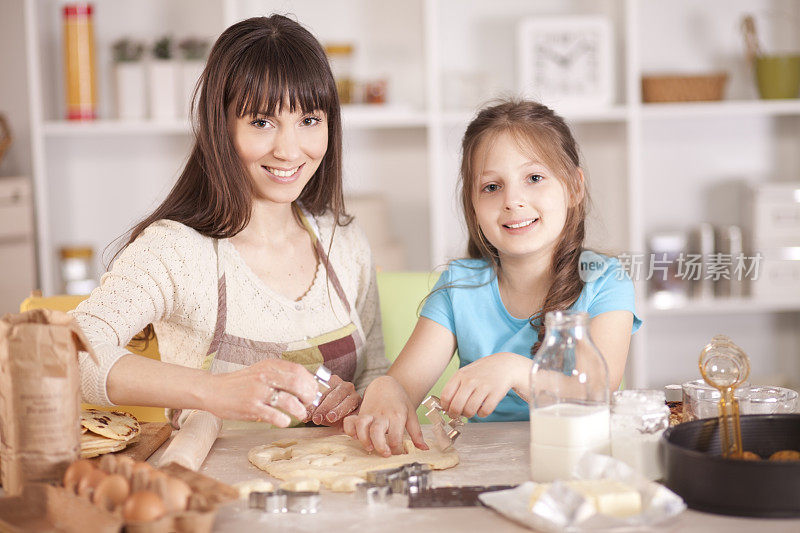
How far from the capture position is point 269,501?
1026mm

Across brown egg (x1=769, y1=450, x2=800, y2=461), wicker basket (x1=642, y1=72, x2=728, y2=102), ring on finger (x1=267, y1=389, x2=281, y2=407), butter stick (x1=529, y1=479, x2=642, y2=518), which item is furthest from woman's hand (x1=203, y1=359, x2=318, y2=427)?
wicker basket (x1=642, y1=72, x2=728, y2=102)

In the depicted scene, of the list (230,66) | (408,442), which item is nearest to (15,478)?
(408,442)

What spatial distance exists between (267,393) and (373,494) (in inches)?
7.9

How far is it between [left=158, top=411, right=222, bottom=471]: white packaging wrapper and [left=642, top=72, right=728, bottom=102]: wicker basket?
2.33m

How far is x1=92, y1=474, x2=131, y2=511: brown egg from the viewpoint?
938mm

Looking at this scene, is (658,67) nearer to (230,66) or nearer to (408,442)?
(230,66)

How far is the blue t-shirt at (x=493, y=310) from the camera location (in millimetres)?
1563

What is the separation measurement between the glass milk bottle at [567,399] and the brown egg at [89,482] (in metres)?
0.50

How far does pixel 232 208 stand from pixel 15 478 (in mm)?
689

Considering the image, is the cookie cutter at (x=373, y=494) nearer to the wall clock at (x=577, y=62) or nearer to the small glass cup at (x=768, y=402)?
the small glass cup at (x=768, y=402)

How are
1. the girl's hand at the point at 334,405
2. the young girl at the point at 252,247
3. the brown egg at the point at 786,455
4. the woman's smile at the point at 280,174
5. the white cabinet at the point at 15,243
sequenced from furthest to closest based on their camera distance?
1. the white cabinet at the point at 15,243
2. the woman's smile at the point at 280,174
3. the young girl at the point at 252,247
4. the girl's hand at the point at 334,405
5. the brown egg at the point at 786,455

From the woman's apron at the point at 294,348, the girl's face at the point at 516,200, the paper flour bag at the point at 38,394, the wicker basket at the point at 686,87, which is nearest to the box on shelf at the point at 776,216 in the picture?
the wicker basket at the point at 686,87

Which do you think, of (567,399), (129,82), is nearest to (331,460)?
(567,399)

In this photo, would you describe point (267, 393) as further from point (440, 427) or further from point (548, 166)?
point (548, 166)
